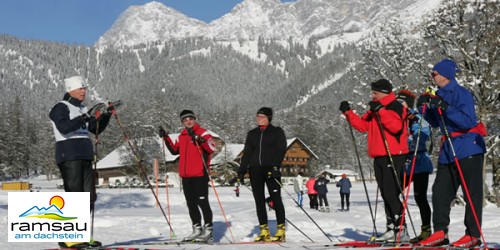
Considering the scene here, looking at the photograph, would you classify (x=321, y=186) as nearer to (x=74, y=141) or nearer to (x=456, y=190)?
(x=456, y=190)

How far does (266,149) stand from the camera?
8797mm

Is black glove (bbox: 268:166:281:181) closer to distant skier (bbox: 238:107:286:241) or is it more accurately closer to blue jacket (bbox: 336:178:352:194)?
distant skier (bbox: 238:107:286:241)

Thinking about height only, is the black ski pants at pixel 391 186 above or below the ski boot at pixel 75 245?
above

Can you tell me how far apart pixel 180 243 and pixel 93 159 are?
67.3 inches

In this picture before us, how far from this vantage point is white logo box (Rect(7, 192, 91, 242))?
21.3ft

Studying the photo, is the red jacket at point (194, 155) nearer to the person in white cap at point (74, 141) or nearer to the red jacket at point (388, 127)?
the person in white cap at point (74, 141)

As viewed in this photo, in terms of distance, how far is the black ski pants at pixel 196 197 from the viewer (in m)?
8.79

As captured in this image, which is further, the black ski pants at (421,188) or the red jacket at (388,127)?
the black ski pants at (421,188)

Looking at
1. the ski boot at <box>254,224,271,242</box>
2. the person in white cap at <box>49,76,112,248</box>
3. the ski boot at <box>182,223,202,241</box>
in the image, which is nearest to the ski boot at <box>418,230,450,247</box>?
the ski boot at <box>254,224,271,242</box>

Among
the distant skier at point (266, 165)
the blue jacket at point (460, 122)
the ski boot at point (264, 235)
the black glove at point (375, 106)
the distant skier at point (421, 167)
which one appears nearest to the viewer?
the blue jacket at point (460, 122)

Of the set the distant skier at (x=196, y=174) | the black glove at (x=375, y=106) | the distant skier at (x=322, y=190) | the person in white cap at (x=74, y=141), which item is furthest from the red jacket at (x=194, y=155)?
the distant skier at (x=322, y=190)

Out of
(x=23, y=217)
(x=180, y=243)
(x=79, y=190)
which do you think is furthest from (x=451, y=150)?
(x=23, y=217)

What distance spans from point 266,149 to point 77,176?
9.82 feet

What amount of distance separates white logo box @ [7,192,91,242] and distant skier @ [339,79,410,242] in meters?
3.49
